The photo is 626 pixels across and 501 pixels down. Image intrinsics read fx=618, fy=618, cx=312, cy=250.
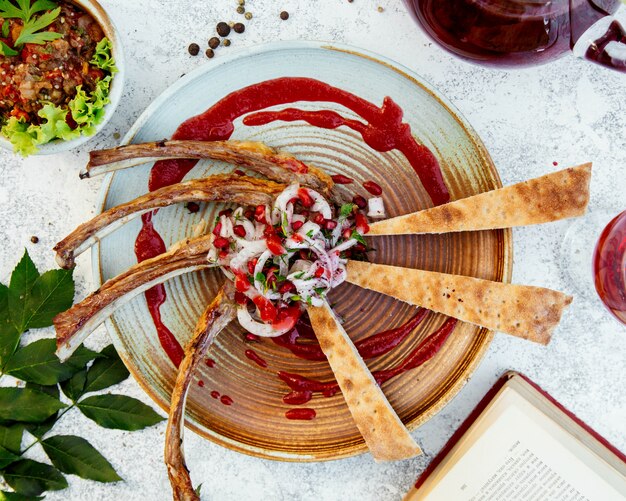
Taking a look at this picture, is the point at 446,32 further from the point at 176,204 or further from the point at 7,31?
the point at 7,31

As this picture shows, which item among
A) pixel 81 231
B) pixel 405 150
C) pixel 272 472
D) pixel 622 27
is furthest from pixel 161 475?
pixel 622 27

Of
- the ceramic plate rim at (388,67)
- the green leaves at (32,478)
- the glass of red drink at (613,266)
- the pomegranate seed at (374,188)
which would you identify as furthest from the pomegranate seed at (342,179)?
the green leaves at (32,478)

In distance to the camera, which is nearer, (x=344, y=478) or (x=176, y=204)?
(x=176, y=204)

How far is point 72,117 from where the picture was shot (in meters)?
2.72

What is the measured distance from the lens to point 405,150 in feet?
9.71

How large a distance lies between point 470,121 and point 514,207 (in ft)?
2.00

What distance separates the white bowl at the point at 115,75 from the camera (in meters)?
2.71

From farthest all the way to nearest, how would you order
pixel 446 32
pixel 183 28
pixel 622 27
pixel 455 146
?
pixel 183 28, pixel 455 146, pixel 446 32, pixel 622 27

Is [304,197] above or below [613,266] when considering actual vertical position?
above

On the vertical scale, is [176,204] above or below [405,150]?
below

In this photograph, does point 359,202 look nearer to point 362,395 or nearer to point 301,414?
point 362,395

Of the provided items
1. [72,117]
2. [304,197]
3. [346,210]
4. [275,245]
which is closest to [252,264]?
[275,245]

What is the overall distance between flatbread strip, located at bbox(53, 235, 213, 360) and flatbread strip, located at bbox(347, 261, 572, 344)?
75cm

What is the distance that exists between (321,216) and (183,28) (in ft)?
4.10
